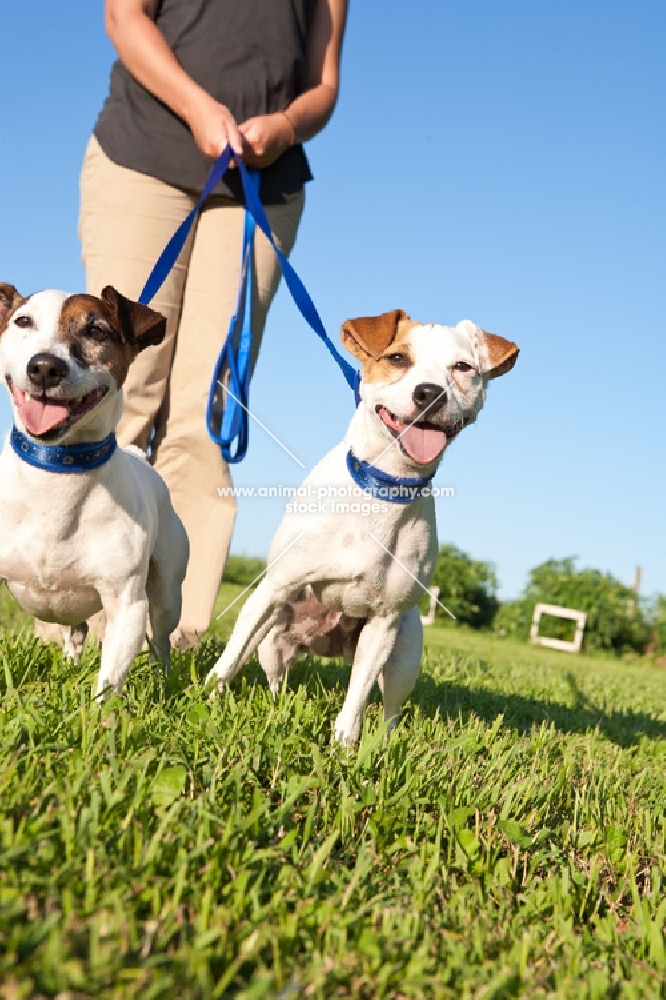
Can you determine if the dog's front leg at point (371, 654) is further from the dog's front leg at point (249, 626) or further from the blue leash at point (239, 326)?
the blue leash at point (239, 326)

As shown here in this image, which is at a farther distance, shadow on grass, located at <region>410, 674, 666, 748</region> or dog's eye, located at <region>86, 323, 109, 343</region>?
shadow on grass, located at <region>410, 674, 666, 748</region>

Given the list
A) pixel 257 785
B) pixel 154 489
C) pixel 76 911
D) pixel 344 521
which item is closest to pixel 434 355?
pixel 344 521

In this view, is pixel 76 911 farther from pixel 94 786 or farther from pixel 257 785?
pixel 257 785

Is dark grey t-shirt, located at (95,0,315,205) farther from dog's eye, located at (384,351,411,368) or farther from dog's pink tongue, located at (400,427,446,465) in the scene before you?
dog's pink tongue, located at (400,427,446,465)

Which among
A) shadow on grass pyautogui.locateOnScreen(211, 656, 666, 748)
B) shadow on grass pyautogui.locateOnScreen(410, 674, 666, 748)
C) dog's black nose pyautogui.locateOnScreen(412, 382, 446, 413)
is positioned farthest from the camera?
shadow on grass pyautogui.locateOnScreen(410, 674, 666, 748)

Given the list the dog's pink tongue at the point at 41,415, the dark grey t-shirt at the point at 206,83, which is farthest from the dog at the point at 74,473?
the dark grey t-shirt at the point at 206,83

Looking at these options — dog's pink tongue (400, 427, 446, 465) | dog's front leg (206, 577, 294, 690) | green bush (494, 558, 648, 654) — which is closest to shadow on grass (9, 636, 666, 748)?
dog's front leg (206, 577, 294, 690)

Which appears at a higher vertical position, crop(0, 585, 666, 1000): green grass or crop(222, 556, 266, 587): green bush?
crop(222, 556, 266, 587): green bush

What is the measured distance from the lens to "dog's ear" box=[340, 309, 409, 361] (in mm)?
3949

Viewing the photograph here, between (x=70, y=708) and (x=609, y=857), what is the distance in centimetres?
213

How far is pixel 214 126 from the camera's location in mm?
4680

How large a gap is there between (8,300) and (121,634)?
1.51 meters

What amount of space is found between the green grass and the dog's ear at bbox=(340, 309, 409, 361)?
161 centimetres

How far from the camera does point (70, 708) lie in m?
3.20
